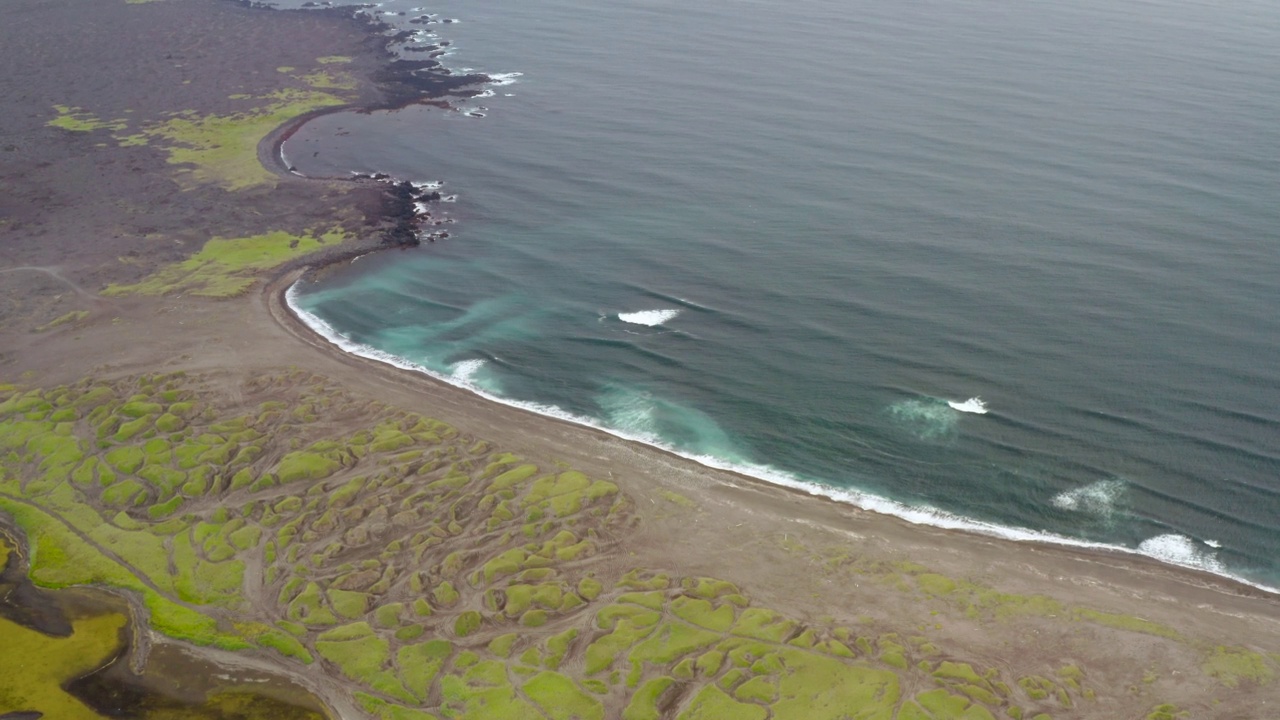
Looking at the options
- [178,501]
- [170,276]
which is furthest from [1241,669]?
[170,276]

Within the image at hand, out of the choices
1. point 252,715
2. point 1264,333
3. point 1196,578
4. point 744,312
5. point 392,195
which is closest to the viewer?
point 252,715

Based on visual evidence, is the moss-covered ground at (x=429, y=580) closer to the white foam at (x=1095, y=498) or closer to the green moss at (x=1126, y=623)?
the green moss at (x=1126, y=623)

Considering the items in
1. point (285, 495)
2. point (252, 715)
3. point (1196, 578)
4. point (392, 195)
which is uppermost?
point (392, 195)

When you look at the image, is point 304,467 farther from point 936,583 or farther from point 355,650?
point 936,583

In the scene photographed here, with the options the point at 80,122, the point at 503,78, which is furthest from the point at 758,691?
the point at 80,122

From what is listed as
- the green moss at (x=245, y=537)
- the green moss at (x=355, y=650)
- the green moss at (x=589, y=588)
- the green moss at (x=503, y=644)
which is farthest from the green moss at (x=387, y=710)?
the green moss at (x=245, y=537)

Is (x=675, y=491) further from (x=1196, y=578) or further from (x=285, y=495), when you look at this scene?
(x=1196, y=578)
